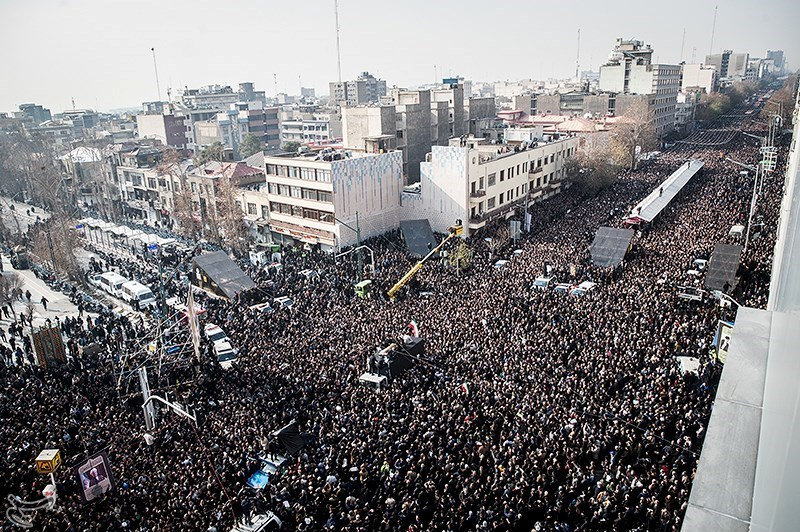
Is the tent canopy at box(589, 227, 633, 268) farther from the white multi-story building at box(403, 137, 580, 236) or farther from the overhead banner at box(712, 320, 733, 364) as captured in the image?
the white multi-story building at box(403, 137, 580, 236)

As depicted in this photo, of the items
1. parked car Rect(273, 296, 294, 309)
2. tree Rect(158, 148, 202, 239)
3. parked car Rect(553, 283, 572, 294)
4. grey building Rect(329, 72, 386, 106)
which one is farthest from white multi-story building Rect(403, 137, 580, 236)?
grey building Rect(329, 72, 386, 106)

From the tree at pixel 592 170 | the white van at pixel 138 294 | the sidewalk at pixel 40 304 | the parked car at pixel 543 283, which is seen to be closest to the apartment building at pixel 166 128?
the sidewalk at pixel 40 304

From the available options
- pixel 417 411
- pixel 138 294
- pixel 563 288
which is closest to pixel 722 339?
pixel 563 288

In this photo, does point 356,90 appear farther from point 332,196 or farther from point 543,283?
point 543,283

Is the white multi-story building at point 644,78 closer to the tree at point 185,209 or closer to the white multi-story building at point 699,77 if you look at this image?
the white multi-story building at point 699,77

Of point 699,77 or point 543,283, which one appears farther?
point 699,77

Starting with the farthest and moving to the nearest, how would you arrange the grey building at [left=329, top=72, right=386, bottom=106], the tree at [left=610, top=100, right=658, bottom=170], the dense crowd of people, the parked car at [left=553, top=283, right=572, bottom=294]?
the grey building at [left=329, top=72, right=386, bottom=106] → the tree at [left=610, top=100, right=658, bottom=170] → the parked car at [left=553, top=283, right=572, bottom=294] → the dense crowd of people

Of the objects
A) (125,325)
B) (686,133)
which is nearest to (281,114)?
(686,133)
